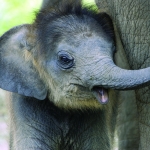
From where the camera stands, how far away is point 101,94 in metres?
6.05

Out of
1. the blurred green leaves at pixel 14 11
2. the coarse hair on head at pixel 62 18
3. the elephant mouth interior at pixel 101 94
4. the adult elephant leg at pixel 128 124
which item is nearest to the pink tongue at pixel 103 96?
the elephant mouth interior at pixel 101 94

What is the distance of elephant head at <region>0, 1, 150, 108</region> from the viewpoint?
616cm

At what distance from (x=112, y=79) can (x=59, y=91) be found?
Result: 0.82 metres

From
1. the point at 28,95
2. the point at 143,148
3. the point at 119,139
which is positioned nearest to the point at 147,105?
the point at 143,148

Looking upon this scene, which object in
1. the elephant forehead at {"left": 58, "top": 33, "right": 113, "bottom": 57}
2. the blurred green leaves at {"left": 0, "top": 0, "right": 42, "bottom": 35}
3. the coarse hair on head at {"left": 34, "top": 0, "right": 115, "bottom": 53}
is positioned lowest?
the elephant forehead at {"left": 58, "top": 33, "right": 113, "bottom": 57}

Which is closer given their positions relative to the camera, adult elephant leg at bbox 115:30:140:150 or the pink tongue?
the pink tongue

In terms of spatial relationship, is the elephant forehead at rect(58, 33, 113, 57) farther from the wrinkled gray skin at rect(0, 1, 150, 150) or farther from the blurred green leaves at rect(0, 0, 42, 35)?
the blurred green leaves at rect(0, 0, 42, 35)

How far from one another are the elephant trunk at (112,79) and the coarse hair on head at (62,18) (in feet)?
1.80

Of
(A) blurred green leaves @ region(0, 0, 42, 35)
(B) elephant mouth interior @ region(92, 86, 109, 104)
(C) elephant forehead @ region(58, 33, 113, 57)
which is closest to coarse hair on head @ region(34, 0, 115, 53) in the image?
(C) elephant forehead @ region(58, 33, 113, 57)

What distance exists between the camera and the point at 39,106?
6812mm

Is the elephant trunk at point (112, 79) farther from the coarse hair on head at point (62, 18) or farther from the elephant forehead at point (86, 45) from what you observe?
the coarse hair on head at point (62, 18)

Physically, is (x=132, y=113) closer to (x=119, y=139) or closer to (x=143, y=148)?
(x=119, y=139)

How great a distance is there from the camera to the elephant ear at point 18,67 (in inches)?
260

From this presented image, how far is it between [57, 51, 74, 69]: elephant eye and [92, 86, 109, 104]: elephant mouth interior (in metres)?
0.32
